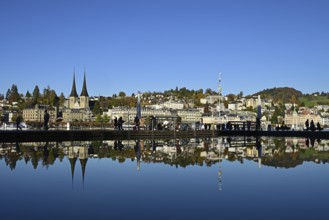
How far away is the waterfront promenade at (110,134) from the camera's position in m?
23.3

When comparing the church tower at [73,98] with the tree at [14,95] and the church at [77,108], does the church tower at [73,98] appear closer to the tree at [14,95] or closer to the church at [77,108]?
the church at [77,108]

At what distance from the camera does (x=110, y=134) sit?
1166 inches

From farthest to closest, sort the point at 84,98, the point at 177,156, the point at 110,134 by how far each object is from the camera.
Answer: the point at 84,98 → the point at 110,134 → the point at 177,156

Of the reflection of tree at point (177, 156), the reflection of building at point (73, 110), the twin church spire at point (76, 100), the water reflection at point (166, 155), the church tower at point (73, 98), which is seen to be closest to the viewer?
the water reflection at point (166, 155)

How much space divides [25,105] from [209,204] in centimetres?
18207

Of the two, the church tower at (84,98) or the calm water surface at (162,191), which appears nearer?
the calm water surface at (162,191)

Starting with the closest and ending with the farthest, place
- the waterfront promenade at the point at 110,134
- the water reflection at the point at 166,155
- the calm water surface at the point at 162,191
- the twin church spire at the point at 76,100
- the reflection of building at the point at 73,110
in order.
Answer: the calm water surface at the point at 162,191
the water reflection at the point at 166,155
the waterfront promenade at the point at 110,134
the reflection of building at the point at 73,110
the twin church spire at the point at 76,100

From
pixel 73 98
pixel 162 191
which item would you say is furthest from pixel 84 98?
pixel 162 191

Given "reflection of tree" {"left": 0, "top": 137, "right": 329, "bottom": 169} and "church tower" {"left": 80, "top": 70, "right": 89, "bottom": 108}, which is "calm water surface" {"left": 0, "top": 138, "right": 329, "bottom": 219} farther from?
"church tower" {"left": 80, "top": 70, "right": 89, "bottom": 108}

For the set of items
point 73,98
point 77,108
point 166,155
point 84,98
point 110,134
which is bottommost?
point 166,155

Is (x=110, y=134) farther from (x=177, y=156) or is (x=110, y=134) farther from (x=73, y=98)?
(x=73, y=98)

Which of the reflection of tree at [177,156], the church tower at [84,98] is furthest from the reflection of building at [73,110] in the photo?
the reflection of tree at [177,156]

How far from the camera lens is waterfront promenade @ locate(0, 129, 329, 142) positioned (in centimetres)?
2331

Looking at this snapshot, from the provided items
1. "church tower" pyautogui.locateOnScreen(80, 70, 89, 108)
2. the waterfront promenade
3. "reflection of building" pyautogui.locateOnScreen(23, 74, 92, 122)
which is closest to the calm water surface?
the waterfront promenade
